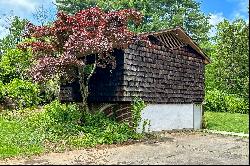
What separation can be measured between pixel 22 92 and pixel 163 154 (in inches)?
618

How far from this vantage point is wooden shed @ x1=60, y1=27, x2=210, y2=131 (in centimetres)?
1711

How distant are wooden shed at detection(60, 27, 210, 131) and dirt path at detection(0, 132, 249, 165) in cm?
262

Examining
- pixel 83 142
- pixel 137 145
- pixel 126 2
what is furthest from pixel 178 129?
pixel 126 2

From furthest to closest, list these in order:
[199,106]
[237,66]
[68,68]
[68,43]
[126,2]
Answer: [126,2]
[199,106]
[68,68]
[68,43]
[237,66]

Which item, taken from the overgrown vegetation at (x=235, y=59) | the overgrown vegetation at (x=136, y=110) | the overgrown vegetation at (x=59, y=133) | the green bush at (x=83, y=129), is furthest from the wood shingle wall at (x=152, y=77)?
the overgrown vegetation at (x=235, y=59)

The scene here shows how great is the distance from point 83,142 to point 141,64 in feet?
16.2

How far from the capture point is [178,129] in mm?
19797

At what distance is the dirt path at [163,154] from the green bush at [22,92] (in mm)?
13045

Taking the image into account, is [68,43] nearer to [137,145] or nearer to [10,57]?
[137,145]

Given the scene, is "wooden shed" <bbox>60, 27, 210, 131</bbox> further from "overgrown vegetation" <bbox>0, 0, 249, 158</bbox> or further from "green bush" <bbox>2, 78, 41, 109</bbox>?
"green bush" <bbox>2, 78, 41, 109</bbox>

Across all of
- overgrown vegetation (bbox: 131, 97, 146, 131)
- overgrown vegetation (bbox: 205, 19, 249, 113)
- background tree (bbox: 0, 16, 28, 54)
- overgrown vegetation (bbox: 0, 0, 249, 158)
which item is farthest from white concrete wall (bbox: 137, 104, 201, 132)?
background tree (bbox: 0, 16, 28, 54)

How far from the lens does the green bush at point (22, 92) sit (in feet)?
84.7

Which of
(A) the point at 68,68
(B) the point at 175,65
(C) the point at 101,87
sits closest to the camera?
(A) the point at 68,68

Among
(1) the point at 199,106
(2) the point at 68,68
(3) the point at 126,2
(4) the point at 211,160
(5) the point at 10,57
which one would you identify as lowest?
(4) the point at 211,160
